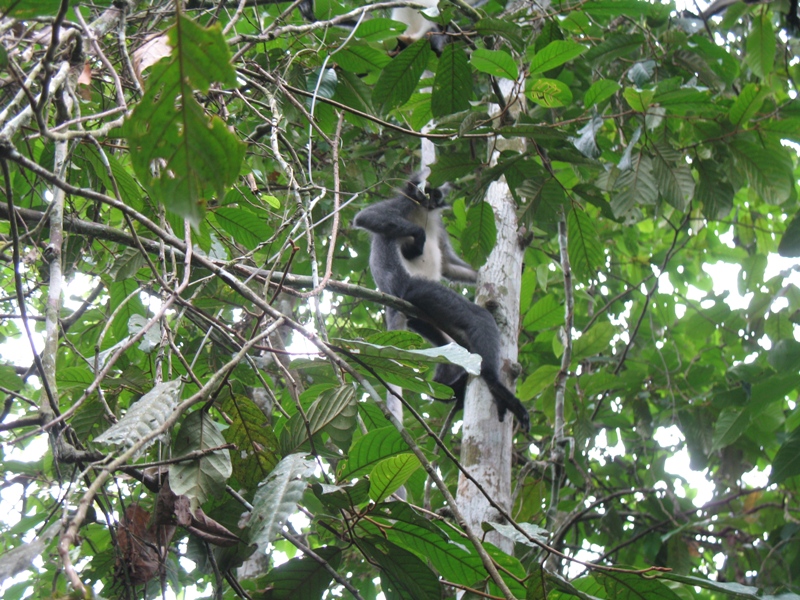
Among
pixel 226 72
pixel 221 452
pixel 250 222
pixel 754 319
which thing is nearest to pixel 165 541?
pixel 221 452

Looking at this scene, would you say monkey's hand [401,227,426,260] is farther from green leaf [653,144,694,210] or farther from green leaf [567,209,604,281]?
green leaf [653,144,694,210]

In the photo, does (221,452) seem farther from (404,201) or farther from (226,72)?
(404,201)

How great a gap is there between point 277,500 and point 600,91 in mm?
1973

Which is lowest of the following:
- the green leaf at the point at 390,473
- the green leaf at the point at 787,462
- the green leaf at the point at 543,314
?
the green leaf at the point at 787,462

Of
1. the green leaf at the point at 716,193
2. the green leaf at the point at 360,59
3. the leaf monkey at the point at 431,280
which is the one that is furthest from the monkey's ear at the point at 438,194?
the green leaf at the point at 360,59

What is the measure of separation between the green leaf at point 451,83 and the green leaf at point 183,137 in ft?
5.23

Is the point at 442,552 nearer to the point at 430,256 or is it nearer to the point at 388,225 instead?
the point at 388,225

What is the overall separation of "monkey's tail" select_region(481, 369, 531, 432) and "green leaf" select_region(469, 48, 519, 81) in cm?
135

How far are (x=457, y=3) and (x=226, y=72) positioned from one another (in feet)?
5.69

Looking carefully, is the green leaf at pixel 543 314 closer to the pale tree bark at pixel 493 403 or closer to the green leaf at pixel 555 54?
the pale tree bark at pixel 493 403

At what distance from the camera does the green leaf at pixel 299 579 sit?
1598 mm

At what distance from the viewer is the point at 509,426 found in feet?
9.80

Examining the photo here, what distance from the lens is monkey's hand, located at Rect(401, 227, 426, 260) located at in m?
4.52

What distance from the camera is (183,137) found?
1.07m
